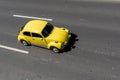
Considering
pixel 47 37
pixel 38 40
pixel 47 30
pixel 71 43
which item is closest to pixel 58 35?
pixel 47 37

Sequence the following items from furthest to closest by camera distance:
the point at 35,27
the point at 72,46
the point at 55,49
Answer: the point at 72,46, the point at 35,27, the point at 55,49

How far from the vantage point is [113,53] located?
59.7 feet

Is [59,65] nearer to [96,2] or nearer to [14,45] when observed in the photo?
[14,45]

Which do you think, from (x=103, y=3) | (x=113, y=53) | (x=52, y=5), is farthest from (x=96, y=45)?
(x=52, y=5)

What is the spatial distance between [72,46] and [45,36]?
7.23 feet

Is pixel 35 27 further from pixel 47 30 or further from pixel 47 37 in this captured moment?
pixel 47 37

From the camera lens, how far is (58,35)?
62.5 feet

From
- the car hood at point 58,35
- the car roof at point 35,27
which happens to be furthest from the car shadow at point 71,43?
the car roof at point 35,27

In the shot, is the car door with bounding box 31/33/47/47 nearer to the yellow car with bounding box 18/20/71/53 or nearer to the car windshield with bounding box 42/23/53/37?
the yellow car with bounding box 18/20/71/53

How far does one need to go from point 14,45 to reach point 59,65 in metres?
4.60

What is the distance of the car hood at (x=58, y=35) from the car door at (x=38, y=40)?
558 mm

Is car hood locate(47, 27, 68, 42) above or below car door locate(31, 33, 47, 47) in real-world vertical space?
above

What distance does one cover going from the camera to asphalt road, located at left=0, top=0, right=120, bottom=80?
1739cm

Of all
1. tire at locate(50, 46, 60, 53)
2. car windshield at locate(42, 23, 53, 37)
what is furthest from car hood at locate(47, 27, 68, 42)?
tire at locate(50, 46, 60, 53)
